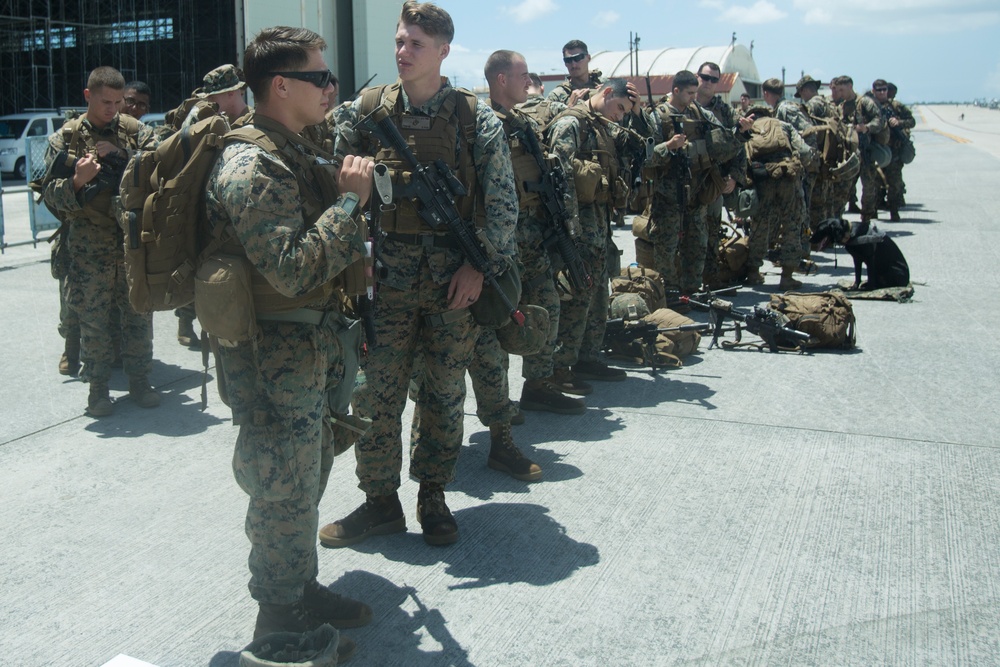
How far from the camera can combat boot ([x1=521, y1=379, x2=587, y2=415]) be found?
5.38 metres

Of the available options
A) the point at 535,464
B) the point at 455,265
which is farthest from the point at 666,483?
the point at 455,265

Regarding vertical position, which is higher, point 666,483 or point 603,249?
point 603,249

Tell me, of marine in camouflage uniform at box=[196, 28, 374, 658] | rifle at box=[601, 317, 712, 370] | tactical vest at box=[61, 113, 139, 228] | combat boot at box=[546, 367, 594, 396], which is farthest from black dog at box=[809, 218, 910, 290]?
marine in camouflage uniform at box=[196, 28, 374, 658]

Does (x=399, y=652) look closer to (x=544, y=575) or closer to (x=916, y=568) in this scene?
(x=544, y=575)

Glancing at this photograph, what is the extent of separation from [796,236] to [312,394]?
24.0 feet

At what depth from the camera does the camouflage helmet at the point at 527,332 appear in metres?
4.00

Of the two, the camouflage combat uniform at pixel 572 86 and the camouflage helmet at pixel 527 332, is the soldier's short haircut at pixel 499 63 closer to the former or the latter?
the camouflage helmet at pixel 527 332

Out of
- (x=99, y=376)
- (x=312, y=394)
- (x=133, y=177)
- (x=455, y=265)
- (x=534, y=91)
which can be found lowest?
(x=99, y=376)

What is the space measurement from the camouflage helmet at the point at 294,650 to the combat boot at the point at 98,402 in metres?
2.94

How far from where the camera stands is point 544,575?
3457 millimetres

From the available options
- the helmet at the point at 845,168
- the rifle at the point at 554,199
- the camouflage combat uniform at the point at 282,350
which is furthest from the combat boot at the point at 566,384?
the helmet at the point at 845,168

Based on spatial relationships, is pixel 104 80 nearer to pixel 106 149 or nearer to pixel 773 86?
pixel 106 149

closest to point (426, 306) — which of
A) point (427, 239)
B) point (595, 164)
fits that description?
point (427, 239)

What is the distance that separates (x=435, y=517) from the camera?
3.74 metres
